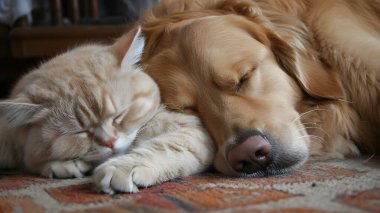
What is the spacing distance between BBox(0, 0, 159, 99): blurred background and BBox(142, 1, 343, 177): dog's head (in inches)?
65.6

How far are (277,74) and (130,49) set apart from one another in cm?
51

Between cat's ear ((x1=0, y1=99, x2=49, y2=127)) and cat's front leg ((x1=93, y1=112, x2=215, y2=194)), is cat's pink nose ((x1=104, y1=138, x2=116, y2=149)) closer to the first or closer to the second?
cat's front leg ((x1=93, y1=112, x2=215, y2=194))

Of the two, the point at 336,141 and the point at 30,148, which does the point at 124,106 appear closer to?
the point at 30,148

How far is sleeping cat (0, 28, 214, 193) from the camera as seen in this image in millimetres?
1528

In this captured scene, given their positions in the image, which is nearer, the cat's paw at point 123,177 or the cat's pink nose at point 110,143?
the cat's paw at point 123,177

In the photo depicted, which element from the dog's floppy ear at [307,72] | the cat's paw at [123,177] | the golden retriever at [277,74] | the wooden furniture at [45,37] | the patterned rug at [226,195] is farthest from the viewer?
the wooden furniture at [45,37]

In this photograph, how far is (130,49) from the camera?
5.73ft

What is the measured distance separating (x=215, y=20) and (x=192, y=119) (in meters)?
0.36

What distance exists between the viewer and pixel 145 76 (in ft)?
5.83

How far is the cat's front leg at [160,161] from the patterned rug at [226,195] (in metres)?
0.03

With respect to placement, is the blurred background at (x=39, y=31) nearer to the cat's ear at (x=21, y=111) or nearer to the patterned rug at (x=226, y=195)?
the cat's ear at (x=21, y=111)

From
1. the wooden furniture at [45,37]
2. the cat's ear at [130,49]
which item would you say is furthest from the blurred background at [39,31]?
the cat's ear at [130,49]

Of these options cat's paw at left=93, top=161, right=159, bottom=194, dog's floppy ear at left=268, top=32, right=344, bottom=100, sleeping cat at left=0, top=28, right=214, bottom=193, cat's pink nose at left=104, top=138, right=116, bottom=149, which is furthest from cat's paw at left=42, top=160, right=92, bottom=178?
dog's floppy ear at left=268, top=32, right=344, bottom=100

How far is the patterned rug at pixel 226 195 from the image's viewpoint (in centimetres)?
108
